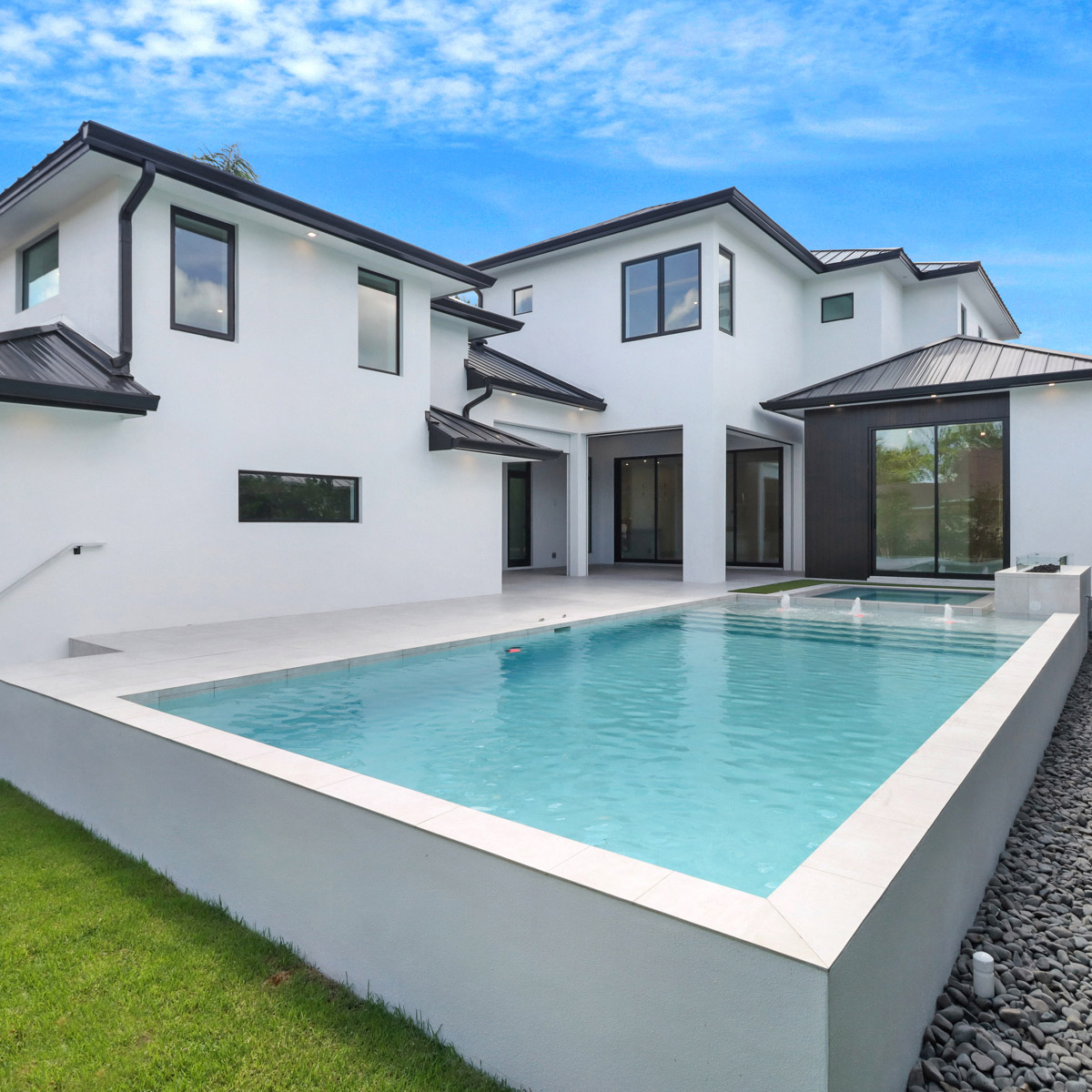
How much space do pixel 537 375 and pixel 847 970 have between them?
15.1 m

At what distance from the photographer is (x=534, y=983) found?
91.2 inches

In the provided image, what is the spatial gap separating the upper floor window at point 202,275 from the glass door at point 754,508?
12175 mm

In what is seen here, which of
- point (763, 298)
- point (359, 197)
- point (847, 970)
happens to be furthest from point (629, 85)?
point (359, 197)

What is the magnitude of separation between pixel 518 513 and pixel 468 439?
7.57 m

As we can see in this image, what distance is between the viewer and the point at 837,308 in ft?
58.0

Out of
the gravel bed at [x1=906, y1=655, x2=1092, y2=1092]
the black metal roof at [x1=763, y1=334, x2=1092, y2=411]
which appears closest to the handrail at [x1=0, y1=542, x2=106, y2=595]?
the gravel bed at [x1=906, y1=655, x2=1092, y2=1092]

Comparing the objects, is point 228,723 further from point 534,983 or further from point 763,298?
point 763,298

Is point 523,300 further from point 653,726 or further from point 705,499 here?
point 653,726

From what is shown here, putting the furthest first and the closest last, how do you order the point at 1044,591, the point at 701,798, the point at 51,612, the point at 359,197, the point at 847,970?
the point at 359,197 < the point at 1044,591 < the point at 51,612 < the point at 701,798 < the point at 847,970

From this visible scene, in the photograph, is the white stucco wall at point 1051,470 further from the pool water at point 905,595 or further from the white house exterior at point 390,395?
the pool water at point 905,595

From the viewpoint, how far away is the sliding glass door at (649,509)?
20.0 meters

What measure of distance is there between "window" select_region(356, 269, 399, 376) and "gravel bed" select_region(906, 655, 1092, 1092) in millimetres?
9143

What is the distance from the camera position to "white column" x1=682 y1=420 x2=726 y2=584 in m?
14.7

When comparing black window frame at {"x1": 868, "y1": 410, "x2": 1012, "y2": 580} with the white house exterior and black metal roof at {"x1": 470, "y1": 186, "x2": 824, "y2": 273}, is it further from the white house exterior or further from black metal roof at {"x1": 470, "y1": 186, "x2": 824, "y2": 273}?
black metal roof at {"x1": 470, "y1": 186, "x2": 824, "y2": 273}
